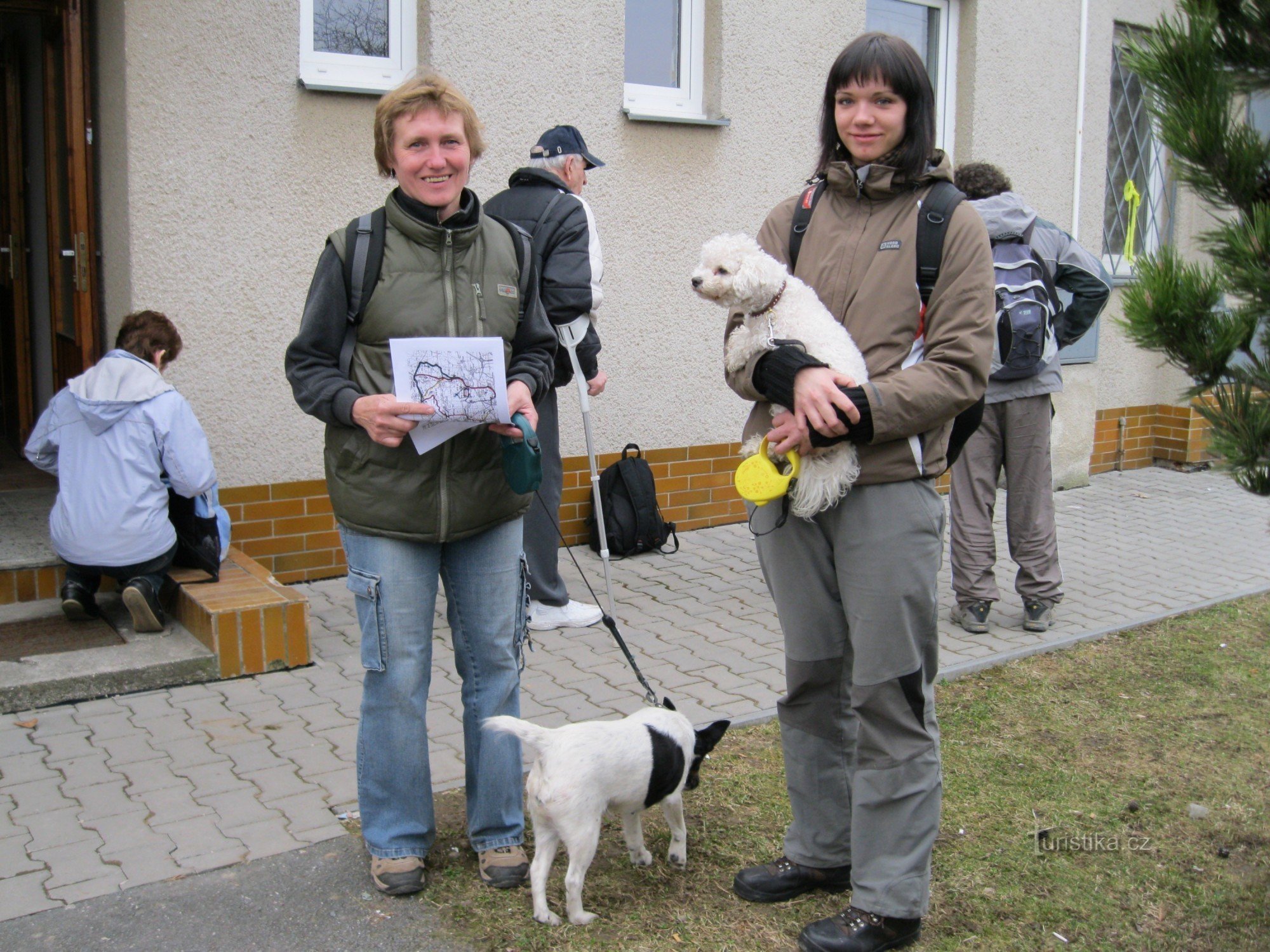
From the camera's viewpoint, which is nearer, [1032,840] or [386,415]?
[386,415]

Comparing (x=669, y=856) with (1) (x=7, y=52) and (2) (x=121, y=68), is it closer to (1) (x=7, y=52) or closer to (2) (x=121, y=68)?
(2) (x=121, y=68)

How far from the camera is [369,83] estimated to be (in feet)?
20.4

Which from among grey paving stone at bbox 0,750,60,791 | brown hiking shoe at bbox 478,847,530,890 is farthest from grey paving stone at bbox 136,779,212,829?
brown hiking shoe at bbox 478,847,530,890

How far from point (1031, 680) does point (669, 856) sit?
7.77 feet

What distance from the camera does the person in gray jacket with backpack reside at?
5574 mm

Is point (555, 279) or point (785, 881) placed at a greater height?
point (555, 279)

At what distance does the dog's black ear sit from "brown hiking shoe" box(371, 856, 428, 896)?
0.87m

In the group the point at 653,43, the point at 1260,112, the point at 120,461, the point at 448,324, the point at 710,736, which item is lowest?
the point at 710,736

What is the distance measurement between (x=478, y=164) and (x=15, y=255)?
378 centimetres

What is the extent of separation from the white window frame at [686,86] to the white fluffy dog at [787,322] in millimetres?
4556

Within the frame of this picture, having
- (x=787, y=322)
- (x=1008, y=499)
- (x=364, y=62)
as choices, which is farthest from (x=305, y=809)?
(x=364, y=62)

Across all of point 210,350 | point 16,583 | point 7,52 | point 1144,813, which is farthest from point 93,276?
point 1144,813

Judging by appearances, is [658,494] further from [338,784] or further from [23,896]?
[23,896]

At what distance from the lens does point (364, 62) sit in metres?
6.27
